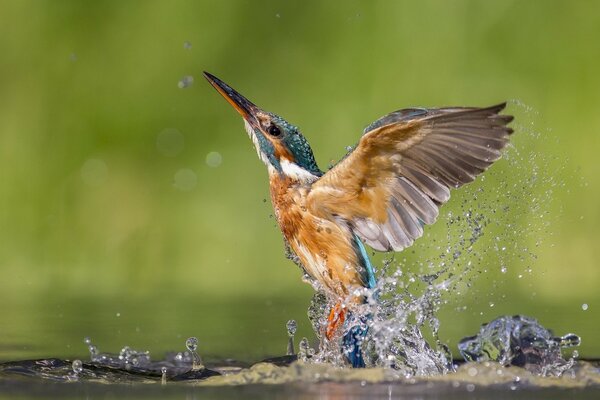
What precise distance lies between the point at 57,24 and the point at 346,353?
197 inches

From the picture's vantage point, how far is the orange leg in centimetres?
632

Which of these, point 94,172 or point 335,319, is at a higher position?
point 94,172

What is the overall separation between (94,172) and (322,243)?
13.5 feet

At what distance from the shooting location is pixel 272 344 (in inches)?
272

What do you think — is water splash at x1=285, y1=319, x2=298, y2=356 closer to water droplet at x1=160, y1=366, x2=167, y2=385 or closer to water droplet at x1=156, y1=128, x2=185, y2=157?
water droplet at x1=160, y1=366, x2=167, y2=385

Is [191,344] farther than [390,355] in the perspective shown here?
Yes

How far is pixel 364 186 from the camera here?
6.13 m

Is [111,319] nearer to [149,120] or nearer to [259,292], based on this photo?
[259,292]

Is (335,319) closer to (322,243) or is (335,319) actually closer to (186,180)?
(322,243)

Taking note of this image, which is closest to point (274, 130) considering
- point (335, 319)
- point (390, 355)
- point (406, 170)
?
point (406, 170)

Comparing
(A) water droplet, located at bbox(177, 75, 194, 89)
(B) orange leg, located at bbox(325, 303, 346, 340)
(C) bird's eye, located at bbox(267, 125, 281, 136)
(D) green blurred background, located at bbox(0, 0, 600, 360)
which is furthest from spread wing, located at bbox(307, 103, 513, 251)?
(A) water droplet, located at bbox(177, 75, 194, 89)

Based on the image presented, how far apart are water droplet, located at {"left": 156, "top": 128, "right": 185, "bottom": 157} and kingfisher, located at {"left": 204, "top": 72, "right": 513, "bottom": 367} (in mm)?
3597

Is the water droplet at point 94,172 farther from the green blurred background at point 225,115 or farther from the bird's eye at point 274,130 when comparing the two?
the bird's eye at point 274,130

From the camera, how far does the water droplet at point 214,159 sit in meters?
10.1
